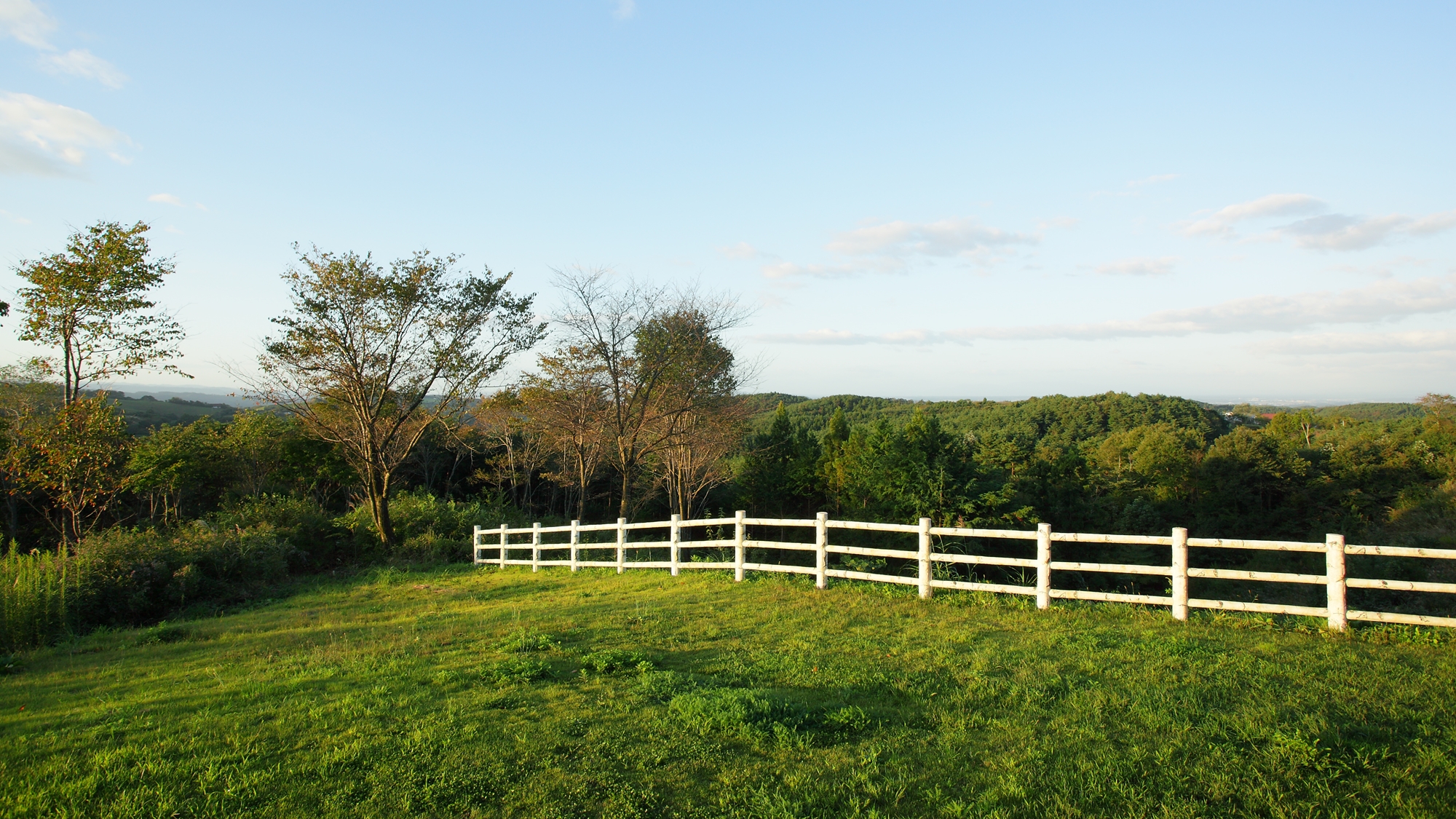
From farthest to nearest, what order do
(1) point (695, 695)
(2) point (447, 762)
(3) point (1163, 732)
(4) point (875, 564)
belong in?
(4) point (875, 564), (1) point (695, 695), (3) point (1163, 732), (2) point (447, 762)

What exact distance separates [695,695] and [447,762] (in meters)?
1.70

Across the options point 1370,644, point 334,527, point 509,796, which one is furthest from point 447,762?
point 334,527

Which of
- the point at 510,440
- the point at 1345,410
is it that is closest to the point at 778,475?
Result: the point at 510,440

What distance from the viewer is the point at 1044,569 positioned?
8203 mm

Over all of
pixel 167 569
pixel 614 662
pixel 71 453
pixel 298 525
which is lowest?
pixel 298 525

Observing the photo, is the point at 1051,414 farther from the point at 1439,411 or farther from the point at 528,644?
the point at 528,644

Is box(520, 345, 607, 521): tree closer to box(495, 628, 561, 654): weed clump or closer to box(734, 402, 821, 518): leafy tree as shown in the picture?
box(495, 628, 561, 654): weed clump

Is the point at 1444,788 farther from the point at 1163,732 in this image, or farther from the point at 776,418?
the point at 776,418

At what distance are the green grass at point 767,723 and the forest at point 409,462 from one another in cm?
754

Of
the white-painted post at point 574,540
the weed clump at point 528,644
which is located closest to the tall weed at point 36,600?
the weed clump at point 528,644

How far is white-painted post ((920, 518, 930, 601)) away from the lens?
29.8 feet

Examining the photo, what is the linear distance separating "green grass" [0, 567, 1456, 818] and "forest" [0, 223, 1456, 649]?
754 cm

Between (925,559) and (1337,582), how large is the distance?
4.08 meters

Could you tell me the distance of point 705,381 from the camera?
83.0 ft
